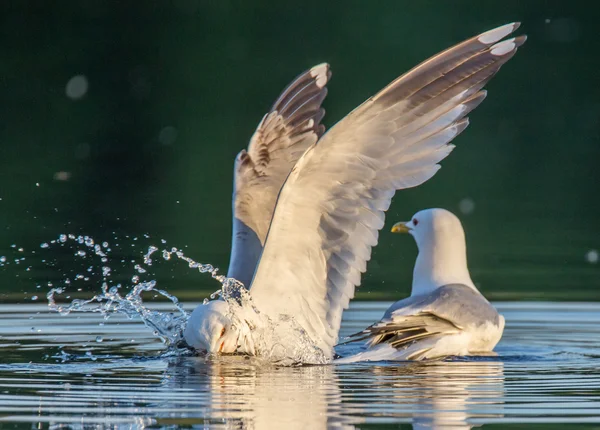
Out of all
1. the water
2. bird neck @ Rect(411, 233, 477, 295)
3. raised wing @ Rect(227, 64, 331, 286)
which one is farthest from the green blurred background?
the water

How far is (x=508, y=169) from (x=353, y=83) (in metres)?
6.33

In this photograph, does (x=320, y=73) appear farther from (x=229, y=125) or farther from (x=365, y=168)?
(x=229, y=125)

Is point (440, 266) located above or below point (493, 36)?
below

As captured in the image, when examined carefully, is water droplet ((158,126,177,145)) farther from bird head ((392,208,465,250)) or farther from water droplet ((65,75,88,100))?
bird head ((392,208,465,250))

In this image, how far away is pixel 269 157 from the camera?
394 inches

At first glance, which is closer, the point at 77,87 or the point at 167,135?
the point at 167,135

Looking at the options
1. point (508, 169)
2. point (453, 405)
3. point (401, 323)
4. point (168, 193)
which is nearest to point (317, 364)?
point (401, 323)

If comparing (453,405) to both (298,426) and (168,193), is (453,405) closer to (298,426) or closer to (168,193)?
(298,426)

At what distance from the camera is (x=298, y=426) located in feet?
19.5

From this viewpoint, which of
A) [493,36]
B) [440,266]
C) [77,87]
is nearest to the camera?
[493,36]

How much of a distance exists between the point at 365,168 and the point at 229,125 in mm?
17846

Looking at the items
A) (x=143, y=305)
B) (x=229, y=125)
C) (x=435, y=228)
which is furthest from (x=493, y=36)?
(x=229, y=125)

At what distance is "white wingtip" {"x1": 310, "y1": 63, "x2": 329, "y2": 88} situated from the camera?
32.9 feet

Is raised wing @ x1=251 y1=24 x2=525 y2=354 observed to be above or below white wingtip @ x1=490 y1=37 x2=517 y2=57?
below
